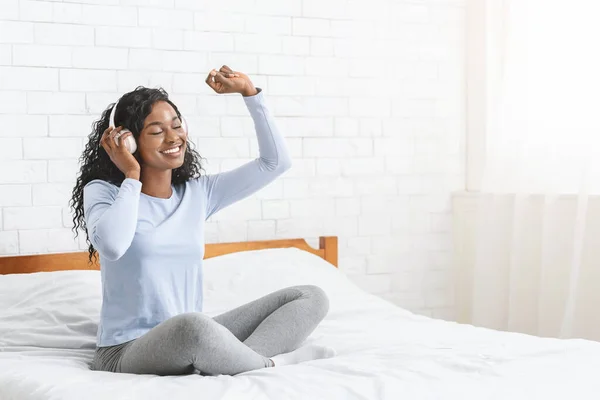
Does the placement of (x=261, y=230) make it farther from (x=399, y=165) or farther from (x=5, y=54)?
(x=5, y=54)

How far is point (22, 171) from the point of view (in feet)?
9.21

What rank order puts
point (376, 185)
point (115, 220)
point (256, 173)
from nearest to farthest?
point (115, 220), point (256, 173), point (376, 185)

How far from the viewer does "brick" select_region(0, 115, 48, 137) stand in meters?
2.78

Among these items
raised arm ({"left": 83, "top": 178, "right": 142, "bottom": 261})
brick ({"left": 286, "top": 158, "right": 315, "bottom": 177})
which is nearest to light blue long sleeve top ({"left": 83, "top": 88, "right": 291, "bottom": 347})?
raised arm ({"left": 83, "top": 178, "right": 142, "bottom": 261})

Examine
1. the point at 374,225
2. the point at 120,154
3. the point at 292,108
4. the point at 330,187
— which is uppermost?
the point at 292,108

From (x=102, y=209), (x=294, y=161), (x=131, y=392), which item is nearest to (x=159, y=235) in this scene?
(x=102, y=209)

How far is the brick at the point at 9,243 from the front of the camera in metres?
2.78

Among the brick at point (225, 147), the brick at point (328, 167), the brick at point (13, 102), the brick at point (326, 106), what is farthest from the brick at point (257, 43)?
the brick at point (13, 102)

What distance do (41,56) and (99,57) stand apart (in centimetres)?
19

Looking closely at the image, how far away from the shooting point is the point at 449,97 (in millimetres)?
3562

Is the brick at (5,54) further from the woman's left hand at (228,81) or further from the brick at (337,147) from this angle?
the brick at (337,147)

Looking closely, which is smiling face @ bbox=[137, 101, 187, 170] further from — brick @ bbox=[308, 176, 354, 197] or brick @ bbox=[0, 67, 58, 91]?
brick @ bbox=[308, 176, 354, 197]

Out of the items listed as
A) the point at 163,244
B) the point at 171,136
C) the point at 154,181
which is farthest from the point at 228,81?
the point at 163,244

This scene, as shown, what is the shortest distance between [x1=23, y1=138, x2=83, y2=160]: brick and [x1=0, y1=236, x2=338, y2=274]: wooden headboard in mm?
337
